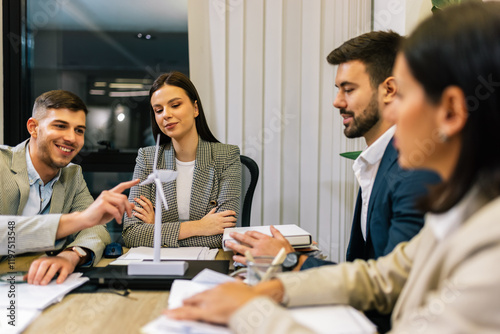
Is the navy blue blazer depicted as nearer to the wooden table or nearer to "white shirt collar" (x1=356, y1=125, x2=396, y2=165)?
"white shirt collar" (x1=356, y1=125, x2=396, y2=165)

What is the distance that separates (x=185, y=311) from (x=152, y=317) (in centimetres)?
18

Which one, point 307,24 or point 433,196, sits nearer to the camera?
point 433,196

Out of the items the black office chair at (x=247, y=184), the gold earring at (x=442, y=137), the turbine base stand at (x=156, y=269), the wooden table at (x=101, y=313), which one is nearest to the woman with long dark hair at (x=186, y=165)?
the black office chair at (x=247, y=184)

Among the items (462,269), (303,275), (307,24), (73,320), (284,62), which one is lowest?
(73,320)

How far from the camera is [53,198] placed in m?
1.68

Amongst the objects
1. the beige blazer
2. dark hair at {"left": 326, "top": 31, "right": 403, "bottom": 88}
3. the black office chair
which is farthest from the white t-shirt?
the beige blazer

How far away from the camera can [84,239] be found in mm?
1397

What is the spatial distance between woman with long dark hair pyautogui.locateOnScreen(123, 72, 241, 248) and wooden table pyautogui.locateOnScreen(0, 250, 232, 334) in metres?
0.73

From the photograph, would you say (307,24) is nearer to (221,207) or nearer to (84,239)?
(221,207)

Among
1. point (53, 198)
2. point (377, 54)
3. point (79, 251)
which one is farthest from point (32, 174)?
point (377, 54)

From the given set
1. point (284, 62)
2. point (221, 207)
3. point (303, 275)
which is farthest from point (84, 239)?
point (284, 62)

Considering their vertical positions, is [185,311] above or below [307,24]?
below

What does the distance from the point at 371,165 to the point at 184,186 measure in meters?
0.99

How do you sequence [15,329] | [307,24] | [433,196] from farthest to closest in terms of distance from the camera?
[307,24] → [15,329] → [433,196]
